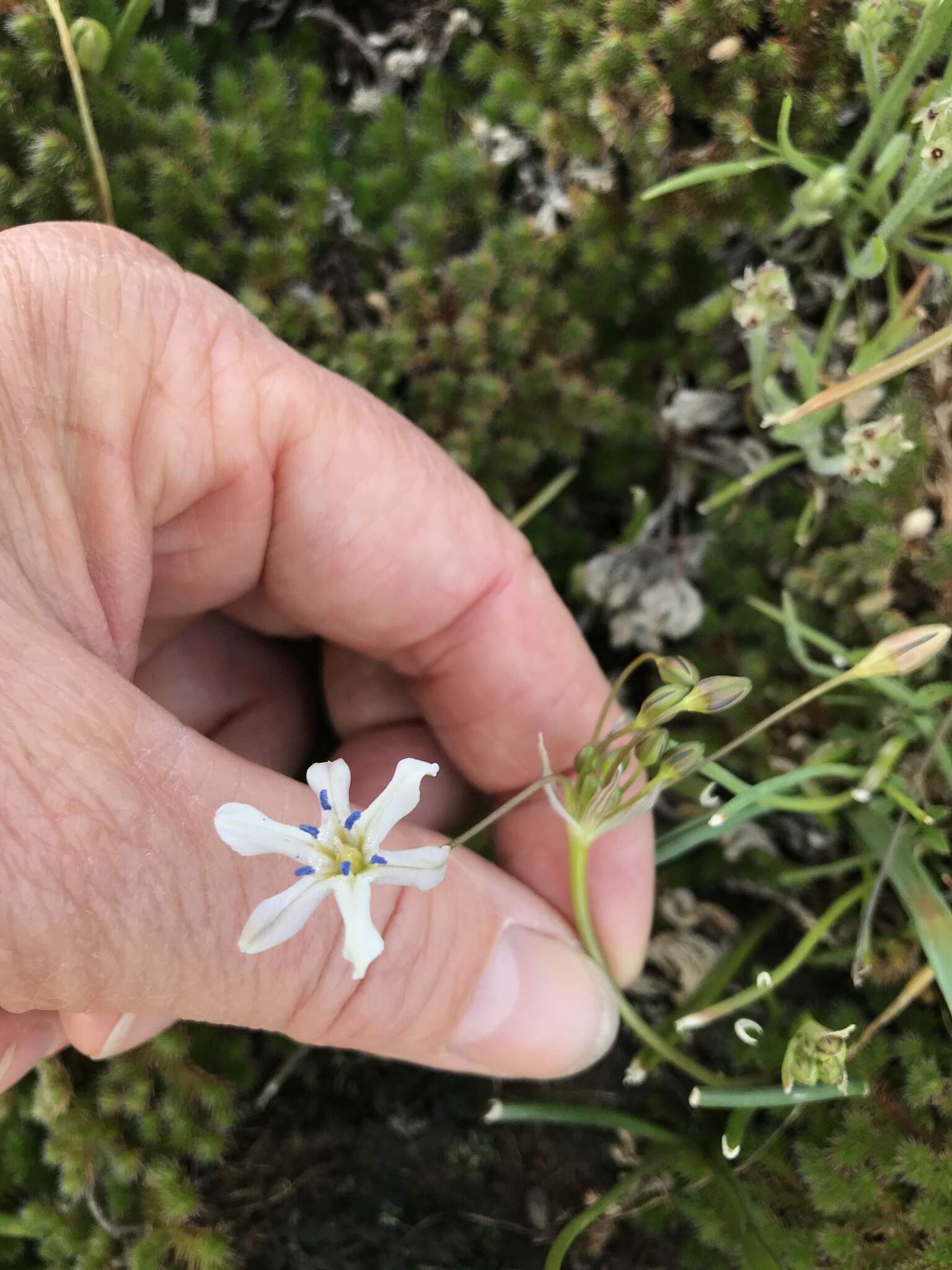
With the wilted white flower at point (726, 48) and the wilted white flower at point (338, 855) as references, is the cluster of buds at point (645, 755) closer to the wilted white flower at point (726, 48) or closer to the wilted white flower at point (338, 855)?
the wilted white flower at point (338, 855)

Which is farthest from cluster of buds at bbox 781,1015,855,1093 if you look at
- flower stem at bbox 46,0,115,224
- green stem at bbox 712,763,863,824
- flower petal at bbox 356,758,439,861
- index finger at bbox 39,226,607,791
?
flower stem at bbox 46,0,115,224

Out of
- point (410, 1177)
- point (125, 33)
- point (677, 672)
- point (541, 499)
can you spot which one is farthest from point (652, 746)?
point (125, 33)

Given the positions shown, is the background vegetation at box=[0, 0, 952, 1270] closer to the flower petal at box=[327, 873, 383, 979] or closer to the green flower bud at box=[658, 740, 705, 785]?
the green flower bud at box=[658, 740, 705, 785]

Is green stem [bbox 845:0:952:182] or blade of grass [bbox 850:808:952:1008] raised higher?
green stem [bbox 845:0:952:182]

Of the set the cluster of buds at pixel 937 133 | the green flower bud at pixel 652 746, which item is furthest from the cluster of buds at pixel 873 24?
the green flower bud at pixel 652 746

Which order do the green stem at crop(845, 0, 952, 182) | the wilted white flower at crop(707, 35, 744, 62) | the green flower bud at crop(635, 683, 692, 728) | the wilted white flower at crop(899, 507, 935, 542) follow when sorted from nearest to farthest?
the green flower bud at crop(635, 683, 692, 728), the green stem at crop(845, 0, 952, 182), the wilted white flower at crop(707, 35, 744, 62), the wilted white flower at crop(899, 507, 935, 542)

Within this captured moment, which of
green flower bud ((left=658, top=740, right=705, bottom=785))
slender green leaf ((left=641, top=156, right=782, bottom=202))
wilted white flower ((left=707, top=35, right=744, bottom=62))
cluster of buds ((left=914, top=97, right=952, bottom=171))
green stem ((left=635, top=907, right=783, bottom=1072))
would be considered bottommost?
green stem ((left=635, top=907, right=783, bottom=1072))

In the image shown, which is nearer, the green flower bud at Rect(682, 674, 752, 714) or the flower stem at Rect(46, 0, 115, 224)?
the green flower bud at Rect(682, 674, 752, 714)

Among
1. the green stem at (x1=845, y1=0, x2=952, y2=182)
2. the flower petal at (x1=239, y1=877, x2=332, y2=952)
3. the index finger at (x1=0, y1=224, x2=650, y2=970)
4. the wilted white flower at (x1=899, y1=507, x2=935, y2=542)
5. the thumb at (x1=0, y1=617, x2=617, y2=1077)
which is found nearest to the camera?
the thumb at (x1=0, y1=617, x2=617, y2=1077)
